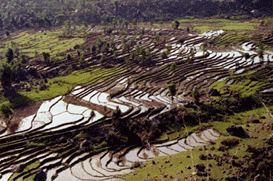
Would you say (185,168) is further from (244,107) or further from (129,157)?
(244,107)

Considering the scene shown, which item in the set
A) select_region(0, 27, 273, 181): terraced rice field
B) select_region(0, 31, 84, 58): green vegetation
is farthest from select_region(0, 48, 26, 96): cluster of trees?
select_region(0, 31, 84, 58): green vegetation

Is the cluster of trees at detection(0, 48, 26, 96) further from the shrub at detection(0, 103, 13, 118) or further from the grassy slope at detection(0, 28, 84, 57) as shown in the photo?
the grassy slope at detection(0, 28, 84, 57)

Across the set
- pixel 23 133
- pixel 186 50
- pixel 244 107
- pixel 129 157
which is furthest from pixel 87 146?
pixel 186 50

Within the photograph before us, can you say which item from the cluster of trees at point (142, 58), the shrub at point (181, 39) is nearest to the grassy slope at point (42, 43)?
the cluster of trees at point (142, 58)

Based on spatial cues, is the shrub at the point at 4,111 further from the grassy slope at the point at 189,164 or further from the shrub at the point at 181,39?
the shrub at the point at 181,39

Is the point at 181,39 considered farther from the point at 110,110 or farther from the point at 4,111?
the point at 4,111

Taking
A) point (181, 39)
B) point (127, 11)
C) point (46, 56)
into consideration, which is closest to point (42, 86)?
point (46, 56)

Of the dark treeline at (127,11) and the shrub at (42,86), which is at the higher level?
the dark treeline at (127,11)
